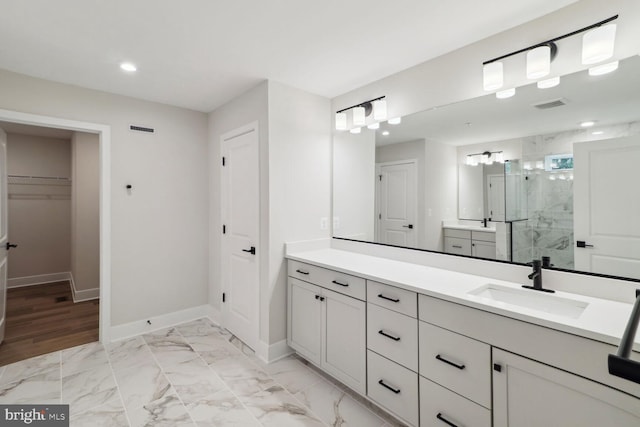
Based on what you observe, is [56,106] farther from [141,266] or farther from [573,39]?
[573,39]

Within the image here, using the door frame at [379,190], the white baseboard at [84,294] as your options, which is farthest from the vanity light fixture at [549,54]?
the white baseboard at [84,294]

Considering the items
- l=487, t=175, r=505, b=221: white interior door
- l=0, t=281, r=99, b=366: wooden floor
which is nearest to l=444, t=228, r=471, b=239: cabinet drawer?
l=487, t=175, r=505, b=221: white interior door

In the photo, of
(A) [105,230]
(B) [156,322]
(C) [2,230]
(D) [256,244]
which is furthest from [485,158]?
(C) [2,230]

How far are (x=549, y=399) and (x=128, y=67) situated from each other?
11.2ft

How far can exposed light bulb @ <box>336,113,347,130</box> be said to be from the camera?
9.57 ft

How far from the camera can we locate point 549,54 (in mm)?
1690

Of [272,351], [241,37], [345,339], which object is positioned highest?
[241,37]

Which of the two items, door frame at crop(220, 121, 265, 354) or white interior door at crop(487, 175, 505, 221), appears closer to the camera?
white interior door at crop(487, 175, 505, 221)

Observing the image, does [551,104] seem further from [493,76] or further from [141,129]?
[141,129]

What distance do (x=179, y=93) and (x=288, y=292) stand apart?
226 cm

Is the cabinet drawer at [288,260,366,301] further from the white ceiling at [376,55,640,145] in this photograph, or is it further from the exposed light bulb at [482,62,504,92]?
the exposed light bulb at [482,62,504,92]

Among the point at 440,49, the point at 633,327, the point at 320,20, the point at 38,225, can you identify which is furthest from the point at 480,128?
the point at 38,225

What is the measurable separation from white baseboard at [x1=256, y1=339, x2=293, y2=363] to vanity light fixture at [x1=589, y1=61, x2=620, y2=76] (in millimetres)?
2891

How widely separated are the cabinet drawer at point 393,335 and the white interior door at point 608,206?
98 cm
